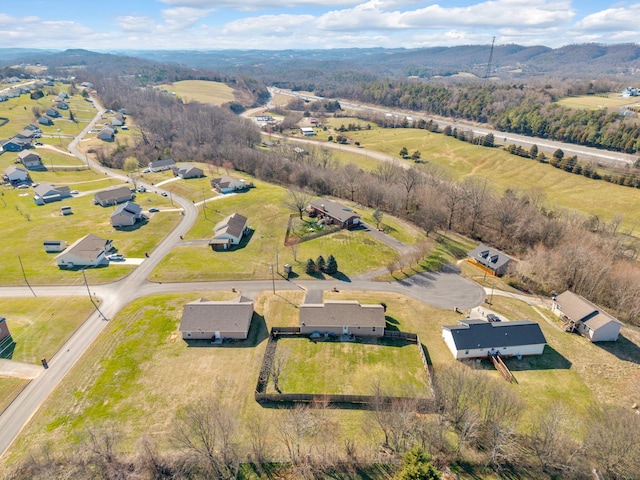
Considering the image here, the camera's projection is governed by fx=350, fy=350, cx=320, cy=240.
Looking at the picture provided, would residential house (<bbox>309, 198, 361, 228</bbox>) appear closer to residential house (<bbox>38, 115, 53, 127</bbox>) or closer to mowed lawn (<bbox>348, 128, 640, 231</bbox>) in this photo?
mowed lawn (<bbox>348, 128, 640, 231</bbox>)

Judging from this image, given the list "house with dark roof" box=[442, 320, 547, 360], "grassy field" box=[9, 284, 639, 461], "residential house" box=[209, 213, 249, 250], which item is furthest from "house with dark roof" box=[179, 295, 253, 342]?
"house with dark roof" box=[442, 320, 547, 360]

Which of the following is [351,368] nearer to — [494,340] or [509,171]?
[494,340]

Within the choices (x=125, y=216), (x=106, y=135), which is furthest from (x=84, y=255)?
(x=106, y=135)

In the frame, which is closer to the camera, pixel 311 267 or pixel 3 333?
pixel 3 333

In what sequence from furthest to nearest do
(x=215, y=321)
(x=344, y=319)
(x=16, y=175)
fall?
(x=16, y=175) → (x=344, y=319) → (x=215, y=321)

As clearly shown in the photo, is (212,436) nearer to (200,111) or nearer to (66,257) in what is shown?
(66,257)
